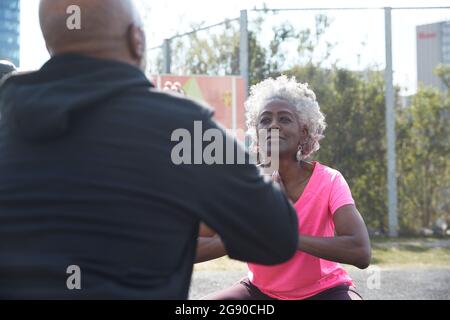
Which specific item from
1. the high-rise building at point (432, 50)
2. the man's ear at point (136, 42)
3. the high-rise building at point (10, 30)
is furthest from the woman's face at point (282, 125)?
the high-rise building at point (432, 50)

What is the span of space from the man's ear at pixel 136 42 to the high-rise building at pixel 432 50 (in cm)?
1162

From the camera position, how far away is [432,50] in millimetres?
20250

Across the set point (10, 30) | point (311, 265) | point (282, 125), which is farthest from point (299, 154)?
point (10, 30)

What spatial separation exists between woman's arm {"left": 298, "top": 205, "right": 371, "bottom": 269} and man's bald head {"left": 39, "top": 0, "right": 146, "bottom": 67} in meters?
1.38

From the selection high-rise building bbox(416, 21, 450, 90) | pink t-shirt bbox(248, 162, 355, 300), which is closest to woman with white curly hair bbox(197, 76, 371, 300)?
pink t-shirt bbox(248, 162, 355, 300)

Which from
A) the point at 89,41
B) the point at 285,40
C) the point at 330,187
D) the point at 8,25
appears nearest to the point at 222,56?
the point at 285,40

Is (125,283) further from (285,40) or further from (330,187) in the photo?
(285,40)

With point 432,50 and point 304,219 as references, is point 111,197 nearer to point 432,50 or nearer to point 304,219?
point 304,219

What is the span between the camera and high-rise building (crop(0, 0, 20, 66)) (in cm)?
480

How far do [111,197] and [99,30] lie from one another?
0.37 m

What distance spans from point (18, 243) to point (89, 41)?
0.45 m

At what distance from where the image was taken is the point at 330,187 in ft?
10.1

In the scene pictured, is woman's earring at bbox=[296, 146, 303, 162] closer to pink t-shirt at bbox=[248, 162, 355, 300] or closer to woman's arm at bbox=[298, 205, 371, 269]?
pink t-shirt at bbox=[248, 162, 355, 300]

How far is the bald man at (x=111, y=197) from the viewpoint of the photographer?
1.41 metres
